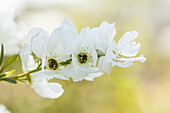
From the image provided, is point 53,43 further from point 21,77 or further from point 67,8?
point 67,8

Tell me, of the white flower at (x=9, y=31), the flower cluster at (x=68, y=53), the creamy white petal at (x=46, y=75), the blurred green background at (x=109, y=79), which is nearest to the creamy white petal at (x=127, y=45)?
the flower cluster at (x=68, y=53)

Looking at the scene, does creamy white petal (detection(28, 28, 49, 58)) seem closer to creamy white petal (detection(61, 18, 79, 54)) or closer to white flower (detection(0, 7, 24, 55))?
creamy white petal (detection(61, 18, 79, 54))

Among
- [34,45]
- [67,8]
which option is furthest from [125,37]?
[67,8]

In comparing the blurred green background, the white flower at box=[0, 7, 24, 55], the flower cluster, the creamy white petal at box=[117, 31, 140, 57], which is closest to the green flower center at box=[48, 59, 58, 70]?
the flower cluster

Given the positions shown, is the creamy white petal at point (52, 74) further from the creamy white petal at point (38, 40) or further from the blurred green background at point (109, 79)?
the blurred green background at point (109, 79)

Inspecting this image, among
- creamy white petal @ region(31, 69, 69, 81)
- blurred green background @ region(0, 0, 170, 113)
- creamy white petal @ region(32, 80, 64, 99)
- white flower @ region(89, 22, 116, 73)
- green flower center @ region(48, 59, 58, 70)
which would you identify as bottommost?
blurred green background @ region(0, 0, 170, 113)
